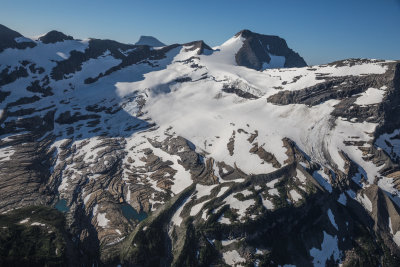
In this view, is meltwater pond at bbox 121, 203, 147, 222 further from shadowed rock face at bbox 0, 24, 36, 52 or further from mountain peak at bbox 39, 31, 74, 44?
mountain peak at bbox 39, 31, 74, 44

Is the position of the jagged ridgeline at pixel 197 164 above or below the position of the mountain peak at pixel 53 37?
below

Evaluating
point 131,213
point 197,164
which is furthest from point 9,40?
point 197,164

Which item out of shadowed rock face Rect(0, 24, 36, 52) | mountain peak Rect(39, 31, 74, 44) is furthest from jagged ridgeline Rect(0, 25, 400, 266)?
mountain peak Rect(39, 31, 74, 44)

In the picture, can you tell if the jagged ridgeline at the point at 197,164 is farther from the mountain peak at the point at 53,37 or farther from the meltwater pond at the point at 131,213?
the mountain peak at the point at 53,37

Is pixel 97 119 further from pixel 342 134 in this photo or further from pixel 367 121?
pixel 367 121

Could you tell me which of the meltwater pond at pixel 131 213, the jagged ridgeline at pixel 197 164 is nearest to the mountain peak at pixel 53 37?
the jagged ridgeline at pixel 197 164
